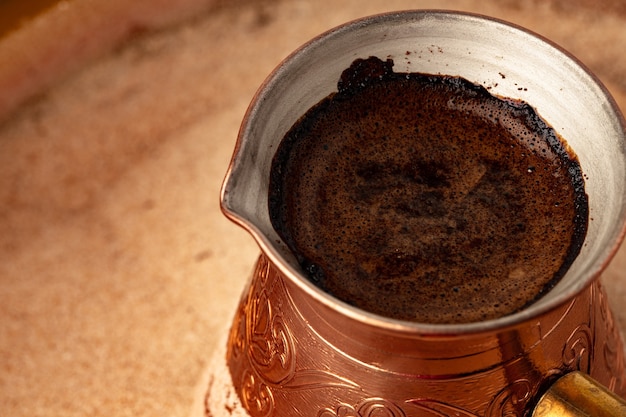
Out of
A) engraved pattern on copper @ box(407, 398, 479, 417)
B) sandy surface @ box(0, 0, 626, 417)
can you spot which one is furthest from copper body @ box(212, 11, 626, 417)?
sandy surface @ box(0, 0, 626, 417)

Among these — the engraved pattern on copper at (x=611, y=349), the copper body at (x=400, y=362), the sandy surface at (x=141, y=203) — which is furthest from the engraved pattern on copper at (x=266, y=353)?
the sandy surface at (x=141, y=203)

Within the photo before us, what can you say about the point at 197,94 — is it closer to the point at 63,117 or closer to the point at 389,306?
the point at 63,117

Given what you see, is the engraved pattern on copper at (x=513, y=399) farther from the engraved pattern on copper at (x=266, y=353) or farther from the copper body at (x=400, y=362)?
the engraved pattern on copper at (x=266, y=353)

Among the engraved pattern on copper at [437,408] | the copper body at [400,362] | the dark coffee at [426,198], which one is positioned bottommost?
the engraved pattern on copper at [437,408]

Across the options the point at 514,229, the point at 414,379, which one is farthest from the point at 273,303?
the point at 514,229

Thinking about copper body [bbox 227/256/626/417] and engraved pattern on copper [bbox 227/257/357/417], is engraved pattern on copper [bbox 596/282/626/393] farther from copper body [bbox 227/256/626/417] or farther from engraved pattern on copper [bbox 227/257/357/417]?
engraved pattern on copper [bbox 227/257/357/417]

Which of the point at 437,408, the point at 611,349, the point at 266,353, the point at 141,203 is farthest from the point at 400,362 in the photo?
the point at 141,203

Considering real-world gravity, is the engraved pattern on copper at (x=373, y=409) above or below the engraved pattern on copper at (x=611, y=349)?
below
